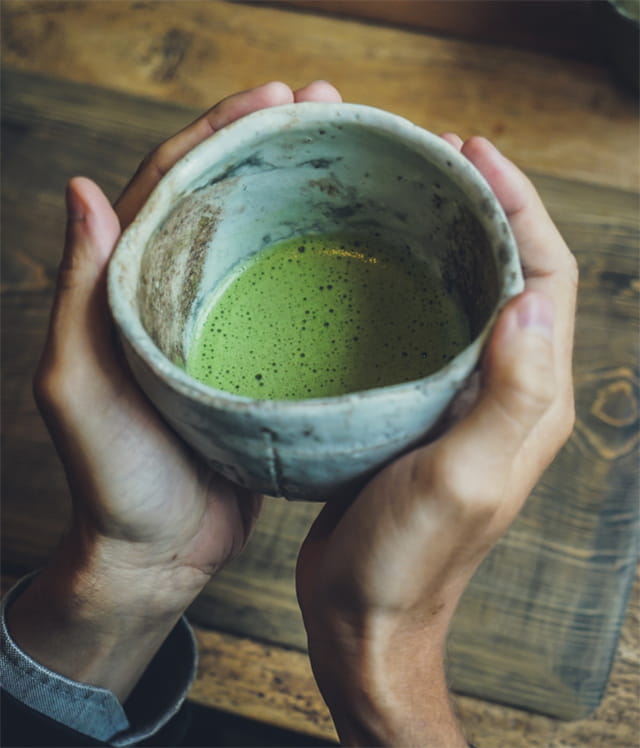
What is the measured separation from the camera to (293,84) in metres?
1.15

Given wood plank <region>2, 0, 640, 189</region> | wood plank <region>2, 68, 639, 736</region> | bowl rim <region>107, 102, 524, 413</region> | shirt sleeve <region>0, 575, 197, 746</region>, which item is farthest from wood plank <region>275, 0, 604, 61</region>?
shirt sleeve <region>0, 575, 197, 746</region>

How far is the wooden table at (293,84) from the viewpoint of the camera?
909mm

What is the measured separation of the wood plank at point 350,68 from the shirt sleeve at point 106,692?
2.38ft

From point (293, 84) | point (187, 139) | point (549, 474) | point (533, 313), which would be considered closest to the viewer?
point (533, 313)

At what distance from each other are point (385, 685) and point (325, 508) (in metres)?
0.17

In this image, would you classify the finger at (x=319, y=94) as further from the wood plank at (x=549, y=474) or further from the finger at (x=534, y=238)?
the wood plank at (x=549, y=474)

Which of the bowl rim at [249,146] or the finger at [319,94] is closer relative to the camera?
the bowl rim at [249,146]

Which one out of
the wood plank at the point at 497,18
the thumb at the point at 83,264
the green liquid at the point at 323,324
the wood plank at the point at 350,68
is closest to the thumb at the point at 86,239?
the thumb at the point at 83,264

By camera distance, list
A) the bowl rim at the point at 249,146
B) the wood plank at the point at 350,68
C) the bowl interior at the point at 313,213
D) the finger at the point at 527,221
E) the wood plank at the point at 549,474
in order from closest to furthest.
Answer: the bowl rim at the point at 249,146
the bowl interior at the point at 313,213
the finger at the point at 527,221
the wood plank at the point at 549,474
the wood plank at the point at 350,68

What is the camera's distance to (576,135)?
1127 mm

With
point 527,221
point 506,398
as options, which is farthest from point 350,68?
point 506,398

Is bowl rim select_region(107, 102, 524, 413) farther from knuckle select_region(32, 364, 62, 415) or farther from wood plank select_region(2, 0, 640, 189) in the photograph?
wood plank select_region(2, 0, 640, 189)

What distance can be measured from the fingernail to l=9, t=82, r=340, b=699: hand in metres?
0.32

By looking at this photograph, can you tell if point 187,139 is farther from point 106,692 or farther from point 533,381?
point 106,692
